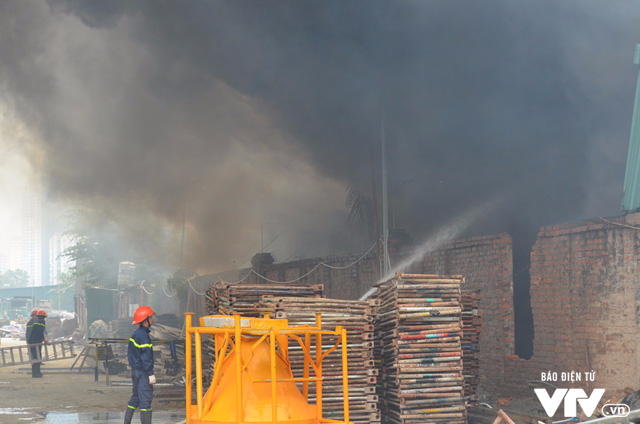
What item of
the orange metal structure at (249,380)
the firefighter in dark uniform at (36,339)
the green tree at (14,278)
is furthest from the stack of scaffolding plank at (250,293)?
the green tree at (14,278)

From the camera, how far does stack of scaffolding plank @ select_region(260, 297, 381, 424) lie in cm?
919

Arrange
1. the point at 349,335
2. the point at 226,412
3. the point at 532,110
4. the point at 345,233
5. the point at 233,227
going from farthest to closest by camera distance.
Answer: the point at 233,227
the point at 345,233
the point at 532,110
the point at 349,335
the point at 226,412

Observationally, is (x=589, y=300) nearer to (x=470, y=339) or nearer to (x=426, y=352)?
(x=470, y=339)

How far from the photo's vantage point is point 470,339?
35.1 feet

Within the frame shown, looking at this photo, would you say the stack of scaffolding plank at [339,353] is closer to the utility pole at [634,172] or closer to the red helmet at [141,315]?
the red helmet at [141,315]

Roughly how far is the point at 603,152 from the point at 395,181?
7192 millimetres

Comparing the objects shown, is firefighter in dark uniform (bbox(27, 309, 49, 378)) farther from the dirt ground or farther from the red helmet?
the red helmet

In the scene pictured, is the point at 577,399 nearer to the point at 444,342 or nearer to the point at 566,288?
the point at 566,288

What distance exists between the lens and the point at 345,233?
24844 millimetres

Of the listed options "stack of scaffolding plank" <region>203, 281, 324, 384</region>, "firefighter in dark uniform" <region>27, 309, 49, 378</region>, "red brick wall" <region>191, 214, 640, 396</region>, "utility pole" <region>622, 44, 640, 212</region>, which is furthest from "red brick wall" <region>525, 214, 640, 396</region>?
"firefighter in dark uniform" <region>27, 309, 49, 378</region>

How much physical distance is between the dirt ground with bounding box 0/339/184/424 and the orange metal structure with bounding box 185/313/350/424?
4601mm

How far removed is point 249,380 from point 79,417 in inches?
242

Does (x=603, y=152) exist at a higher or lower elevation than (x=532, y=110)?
lower

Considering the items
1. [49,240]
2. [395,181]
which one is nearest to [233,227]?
[395,181]
